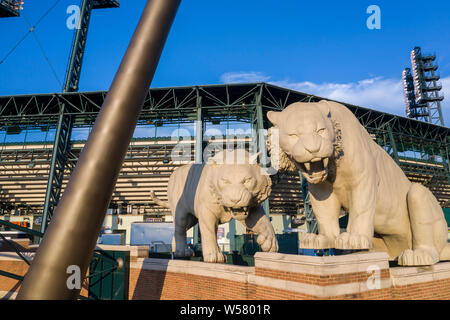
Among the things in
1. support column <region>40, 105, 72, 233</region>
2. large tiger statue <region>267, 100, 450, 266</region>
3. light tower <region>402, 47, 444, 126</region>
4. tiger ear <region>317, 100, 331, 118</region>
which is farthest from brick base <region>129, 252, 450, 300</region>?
light tower <region>402, 47, 444, 126</region>

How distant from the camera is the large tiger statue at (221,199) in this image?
484 cm

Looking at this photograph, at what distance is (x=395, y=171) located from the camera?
13.1 ft

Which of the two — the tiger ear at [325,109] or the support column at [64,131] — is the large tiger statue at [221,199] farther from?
the support column at [64,131]

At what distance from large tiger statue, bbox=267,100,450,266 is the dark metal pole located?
1.48 meters

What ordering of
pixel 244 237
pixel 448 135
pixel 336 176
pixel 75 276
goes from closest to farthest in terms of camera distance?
pixel 75 276 < pixel 336 176 < pixel 244 237 < pixel 448 135

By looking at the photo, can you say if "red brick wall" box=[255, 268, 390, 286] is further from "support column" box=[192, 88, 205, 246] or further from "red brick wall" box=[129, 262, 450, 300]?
"support column" box=[192, 88, 205, 246]

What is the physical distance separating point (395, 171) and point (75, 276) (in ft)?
12.6

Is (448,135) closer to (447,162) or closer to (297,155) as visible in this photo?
(447,162)

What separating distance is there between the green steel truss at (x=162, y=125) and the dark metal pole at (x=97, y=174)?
14295 mm

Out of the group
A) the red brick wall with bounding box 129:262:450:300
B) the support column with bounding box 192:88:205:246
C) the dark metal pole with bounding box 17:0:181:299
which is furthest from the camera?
the support column with bounding box 192:88:205:246

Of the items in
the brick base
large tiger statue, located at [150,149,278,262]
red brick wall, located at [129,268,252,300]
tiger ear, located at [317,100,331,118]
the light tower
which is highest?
the light tower

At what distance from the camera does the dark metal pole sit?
6.86 feet

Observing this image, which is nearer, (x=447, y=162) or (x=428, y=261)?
(x=428, y=261)

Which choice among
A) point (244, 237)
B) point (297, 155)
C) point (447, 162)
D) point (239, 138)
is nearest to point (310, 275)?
point (297, 155)
